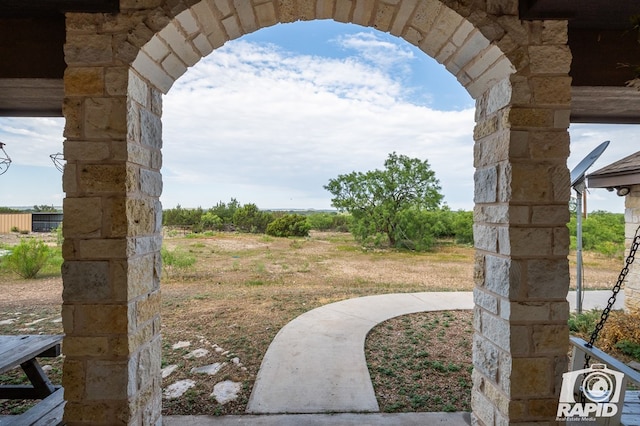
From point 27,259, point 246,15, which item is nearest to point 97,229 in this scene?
point 246,15

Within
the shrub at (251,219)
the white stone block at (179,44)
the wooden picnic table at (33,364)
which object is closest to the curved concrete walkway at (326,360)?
the wooden picnic table at (33,364)

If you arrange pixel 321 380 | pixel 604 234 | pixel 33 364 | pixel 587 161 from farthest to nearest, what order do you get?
1. pixel 604 234
2. pixel 587 161
3. pixel 321 380
4. pixel 33 364

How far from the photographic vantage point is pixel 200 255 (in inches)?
395

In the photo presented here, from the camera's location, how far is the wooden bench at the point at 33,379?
1.88m

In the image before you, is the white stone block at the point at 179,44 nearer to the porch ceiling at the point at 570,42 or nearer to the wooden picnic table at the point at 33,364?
the porch ceiling at the point at 570,42

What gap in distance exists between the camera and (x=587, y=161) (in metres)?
4.05

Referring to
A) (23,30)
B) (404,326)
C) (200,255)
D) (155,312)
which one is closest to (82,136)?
(23,30)

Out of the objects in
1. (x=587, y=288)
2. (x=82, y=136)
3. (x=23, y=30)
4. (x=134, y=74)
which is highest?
(x=23, y=30)

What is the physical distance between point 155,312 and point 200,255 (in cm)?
868

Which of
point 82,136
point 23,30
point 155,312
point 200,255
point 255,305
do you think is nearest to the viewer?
point 82,136

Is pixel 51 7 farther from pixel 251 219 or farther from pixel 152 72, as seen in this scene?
pixel 251 219

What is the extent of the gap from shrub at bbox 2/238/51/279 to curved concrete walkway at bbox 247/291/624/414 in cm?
673

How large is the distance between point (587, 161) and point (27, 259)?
10601 mm

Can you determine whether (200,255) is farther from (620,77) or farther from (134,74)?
(620,77)
